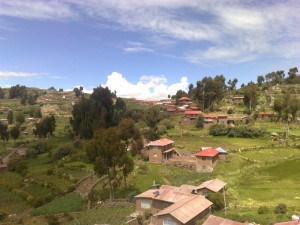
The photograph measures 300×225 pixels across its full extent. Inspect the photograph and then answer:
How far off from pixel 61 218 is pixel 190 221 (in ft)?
80.5

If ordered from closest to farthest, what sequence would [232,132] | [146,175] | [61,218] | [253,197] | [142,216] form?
[142,216]
[253,197]
[61,218]
[146,175]
[232,132]

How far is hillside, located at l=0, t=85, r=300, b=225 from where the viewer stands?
4837 centimetres

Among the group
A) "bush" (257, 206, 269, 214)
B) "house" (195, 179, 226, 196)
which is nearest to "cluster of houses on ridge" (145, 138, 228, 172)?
"house" (195, 179, 226, 196)

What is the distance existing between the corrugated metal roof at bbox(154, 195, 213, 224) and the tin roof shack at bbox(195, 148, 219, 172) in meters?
→ 26.9

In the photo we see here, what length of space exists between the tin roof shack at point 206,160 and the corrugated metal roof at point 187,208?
88.3ft

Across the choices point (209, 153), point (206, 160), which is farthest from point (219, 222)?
point (209, 153)

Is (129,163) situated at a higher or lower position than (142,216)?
higher

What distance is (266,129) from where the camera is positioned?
96250 millimetres

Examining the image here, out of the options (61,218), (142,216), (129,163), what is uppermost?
(129,163)

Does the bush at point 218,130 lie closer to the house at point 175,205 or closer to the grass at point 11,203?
the house at point 175,205

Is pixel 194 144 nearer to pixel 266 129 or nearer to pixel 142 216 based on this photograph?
pixel 266 129

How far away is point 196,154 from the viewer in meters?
67.3

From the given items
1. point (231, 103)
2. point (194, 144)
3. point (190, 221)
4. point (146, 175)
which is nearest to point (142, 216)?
point (190, 221)

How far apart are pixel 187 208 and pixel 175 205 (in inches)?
60.1
